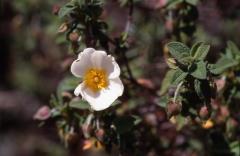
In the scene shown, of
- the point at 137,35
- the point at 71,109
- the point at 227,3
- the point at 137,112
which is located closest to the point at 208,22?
the point at 227,3

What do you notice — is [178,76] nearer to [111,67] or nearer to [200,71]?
[200,71]

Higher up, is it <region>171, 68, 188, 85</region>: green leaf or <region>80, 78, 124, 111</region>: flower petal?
<region>171, 68, 188, 85</region>: green leaf

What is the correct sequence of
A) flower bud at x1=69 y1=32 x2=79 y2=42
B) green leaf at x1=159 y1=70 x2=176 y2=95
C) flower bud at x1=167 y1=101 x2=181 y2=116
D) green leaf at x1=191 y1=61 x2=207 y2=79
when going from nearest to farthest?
green leaf at x1=191 y1=61 x2=207 y2=79, flower bud at x1=167 y1=101 x2=181 y2=116, flower bud at x1=69 y1=32 x2=79 y2=42, green leaf at x1=159 y1=70 x2=176 y2=95

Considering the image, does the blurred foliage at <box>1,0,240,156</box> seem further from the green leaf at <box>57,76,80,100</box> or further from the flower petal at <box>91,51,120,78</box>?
the flower petal at <box>91,51,120,78</box>

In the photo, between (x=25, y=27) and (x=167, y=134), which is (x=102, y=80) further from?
(x=25, y=27)

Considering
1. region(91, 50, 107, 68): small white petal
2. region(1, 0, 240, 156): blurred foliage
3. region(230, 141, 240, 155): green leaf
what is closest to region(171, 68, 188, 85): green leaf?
region(1, 0, 240, 156): blurred foliage

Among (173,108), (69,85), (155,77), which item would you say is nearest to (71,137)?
(69,85)

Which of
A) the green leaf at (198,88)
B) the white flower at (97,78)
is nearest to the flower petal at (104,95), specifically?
the white flower at (97,78)

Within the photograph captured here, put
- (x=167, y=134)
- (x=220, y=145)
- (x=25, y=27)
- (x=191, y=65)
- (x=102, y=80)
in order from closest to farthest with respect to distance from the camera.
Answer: (x=191, y=65)
(x=102, y=80)
(x=220, y=145)
(x=167, y=134)
(x=25, y=27)
